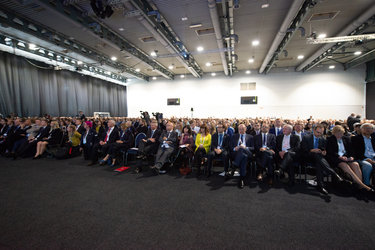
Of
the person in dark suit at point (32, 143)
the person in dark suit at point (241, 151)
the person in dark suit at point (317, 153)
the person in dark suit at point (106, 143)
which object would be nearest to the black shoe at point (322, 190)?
the person in dark suit at point (317, 153)

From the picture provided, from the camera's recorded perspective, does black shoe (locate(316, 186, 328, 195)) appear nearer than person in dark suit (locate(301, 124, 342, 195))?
Yes

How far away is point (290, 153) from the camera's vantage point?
332 centimetres

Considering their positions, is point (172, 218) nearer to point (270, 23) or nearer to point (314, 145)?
point (314, 145)

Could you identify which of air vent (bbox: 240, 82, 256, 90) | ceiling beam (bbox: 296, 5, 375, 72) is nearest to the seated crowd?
ceiling beam (bbox: 296, 5, 375, 72)

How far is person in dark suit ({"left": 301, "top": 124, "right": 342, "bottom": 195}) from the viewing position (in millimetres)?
3000

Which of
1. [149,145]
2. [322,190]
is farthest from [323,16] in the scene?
[149,145]

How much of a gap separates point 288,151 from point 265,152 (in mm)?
426

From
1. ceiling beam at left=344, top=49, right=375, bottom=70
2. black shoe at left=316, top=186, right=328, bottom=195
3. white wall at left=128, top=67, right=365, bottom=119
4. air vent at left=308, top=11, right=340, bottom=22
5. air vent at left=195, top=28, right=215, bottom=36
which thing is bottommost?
black shoe at left=316, top=186, right=328, bottom=195

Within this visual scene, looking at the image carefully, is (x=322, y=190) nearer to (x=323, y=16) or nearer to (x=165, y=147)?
(x=165, y=147)

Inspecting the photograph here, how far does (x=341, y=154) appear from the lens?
3.18 meters

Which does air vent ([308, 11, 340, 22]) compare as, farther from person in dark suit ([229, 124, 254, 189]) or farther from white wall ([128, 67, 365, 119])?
white wall ([128, 67, 365, 119])

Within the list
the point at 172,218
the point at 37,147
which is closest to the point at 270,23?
the point at 172,218

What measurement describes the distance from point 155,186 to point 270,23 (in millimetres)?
7279

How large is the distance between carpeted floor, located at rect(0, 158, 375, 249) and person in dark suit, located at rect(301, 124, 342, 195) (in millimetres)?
277
